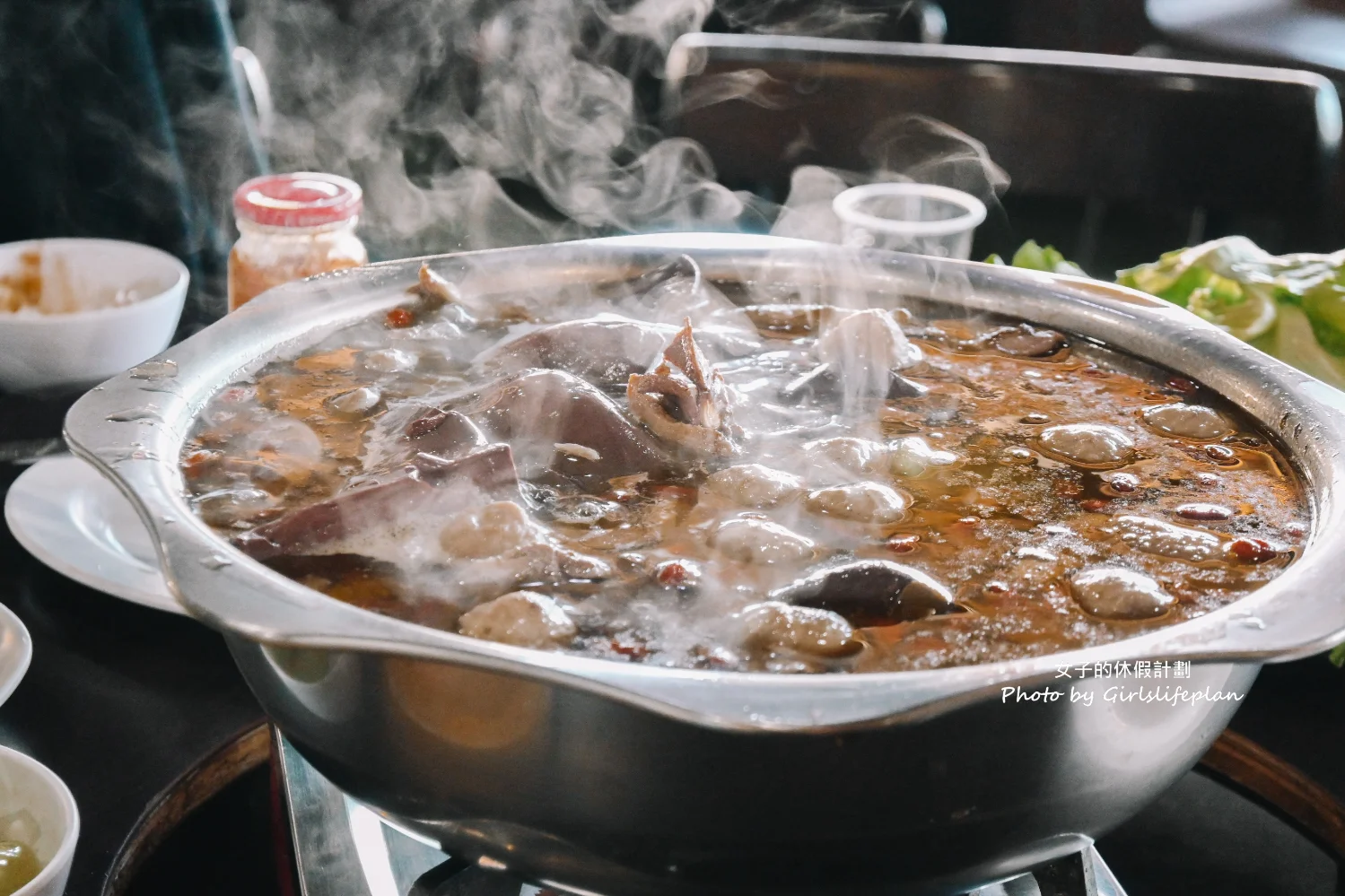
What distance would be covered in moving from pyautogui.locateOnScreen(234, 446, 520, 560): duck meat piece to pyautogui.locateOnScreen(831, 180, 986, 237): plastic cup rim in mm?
1539

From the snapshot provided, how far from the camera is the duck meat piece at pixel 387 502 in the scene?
1.50 metres

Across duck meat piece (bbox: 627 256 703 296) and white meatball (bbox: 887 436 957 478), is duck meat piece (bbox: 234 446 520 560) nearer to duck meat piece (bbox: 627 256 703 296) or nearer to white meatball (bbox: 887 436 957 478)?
white meatball (bbox: 887 436 957 478)

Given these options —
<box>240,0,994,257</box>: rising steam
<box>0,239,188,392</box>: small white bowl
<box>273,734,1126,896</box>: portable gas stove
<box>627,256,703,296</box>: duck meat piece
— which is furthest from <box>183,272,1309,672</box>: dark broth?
<box>240,0,994,257</box>: rising steam

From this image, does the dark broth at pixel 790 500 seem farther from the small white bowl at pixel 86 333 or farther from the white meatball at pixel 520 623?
the small white bowl at pixel 86 333

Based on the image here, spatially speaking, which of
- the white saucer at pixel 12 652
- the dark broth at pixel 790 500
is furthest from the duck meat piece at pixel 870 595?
the white saucer at pixel 12 652

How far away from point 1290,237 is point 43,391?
3896mm

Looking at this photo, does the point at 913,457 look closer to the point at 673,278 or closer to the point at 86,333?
the point at 673,278

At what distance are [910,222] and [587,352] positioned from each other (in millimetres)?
1302

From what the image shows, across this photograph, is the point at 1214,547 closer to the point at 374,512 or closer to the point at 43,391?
the point at 374,512

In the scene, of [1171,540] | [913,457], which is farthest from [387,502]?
[1171,540]

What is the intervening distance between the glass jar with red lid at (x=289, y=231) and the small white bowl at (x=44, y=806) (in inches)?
48.0

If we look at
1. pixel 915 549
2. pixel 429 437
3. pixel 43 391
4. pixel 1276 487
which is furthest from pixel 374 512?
pixel 43 391

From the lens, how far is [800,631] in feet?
4.45

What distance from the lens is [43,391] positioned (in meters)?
2.90
